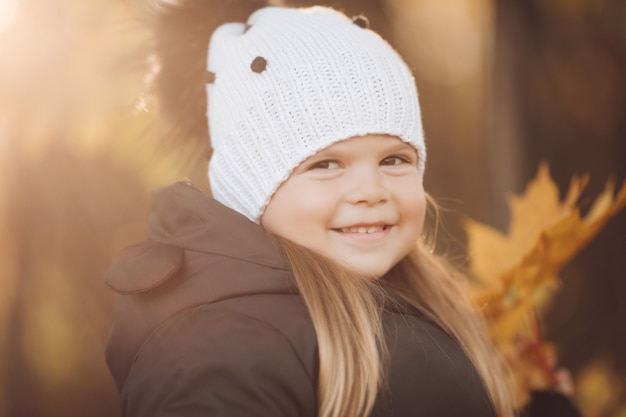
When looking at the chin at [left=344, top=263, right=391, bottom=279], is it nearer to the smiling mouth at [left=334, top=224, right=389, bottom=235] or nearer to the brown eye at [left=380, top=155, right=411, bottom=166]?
the smiling mouth at [left=334, top=224, right=389, bottom=235]

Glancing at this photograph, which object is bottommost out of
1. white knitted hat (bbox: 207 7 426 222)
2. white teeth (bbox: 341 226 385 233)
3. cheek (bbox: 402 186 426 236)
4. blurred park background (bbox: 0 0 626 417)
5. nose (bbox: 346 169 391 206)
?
blurred park background (bbox: 0 0 626 417)

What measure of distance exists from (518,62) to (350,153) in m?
1.35

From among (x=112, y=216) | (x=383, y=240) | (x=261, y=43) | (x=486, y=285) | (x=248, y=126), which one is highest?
(x=261, y=43)

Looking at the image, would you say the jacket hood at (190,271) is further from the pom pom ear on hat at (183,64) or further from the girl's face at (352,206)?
the pom pom ear on hat at (183,64)

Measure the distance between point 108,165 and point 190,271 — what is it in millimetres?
1403

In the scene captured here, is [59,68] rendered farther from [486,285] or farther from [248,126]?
[486,285]

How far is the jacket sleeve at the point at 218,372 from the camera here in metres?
1.08

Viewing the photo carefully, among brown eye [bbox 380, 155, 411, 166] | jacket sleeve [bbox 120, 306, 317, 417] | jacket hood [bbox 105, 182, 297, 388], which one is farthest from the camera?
brown eye [bbox 380, 155, 411, 166]

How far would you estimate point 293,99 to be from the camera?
4.69 feet

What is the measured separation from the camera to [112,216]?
2.64 meters

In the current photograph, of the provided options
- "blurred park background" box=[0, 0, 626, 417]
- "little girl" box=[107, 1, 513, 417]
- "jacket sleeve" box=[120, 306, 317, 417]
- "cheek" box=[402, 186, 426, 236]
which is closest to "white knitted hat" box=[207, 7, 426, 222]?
"little girl" box=[107, 1, 513, 417]

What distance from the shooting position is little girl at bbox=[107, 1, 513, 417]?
116cm

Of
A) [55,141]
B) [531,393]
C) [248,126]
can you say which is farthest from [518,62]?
[55,141]

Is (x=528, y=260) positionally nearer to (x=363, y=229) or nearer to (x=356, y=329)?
(x=363, y=229)
